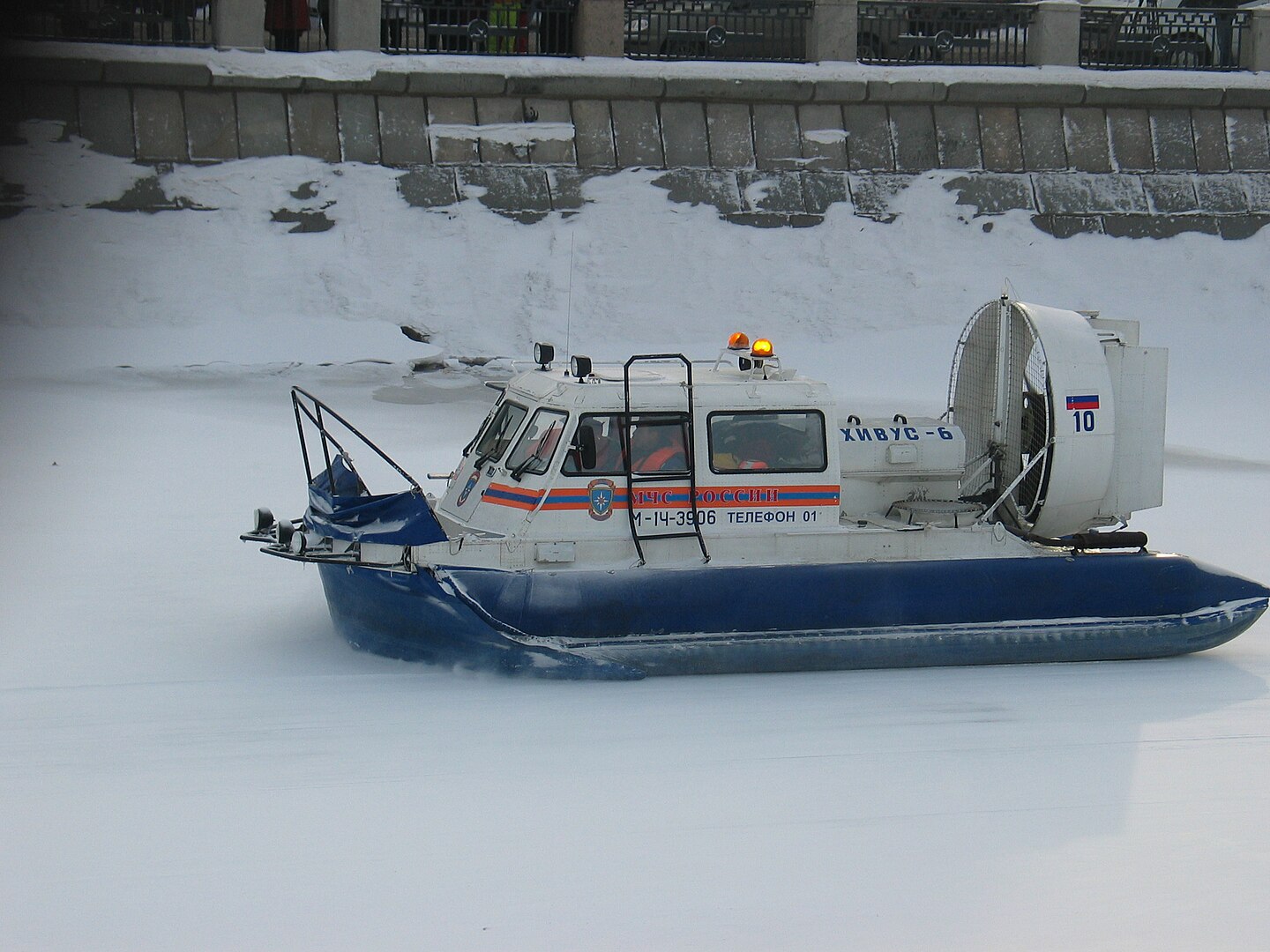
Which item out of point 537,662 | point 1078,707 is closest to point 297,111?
point 537,662

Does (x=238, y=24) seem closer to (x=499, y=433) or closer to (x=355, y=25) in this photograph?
(x=355, y=25)

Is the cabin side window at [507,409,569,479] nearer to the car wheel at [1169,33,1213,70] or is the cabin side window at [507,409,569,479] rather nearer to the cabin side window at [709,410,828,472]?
the cabin side window at [709,410,828,472]

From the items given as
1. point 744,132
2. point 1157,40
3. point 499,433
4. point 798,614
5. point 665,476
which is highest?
point 1157,40

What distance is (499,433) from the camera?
8.59 metres

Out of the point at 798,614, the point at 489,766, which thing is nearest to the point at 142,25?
the point at 798,614

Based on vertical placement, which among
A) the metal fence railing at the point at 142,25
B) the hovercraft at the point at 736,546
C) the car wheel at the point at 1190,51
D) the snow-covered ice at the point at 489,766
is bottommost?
the snow-covered ice at the point at 489,766

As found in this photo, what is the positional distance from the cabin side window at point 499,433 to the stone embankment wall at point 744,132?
30.0 feet

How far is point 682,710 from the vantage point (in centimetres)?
742

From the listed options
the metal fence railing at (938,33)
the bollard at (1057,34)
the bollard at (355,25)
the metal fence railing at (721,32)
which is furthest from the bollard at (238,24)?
the bollard at (1057,34)

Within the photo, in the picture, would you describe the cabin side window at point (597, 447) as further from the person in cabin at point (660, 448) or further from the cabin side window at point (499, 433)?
the cabin side window at point (499, 433)

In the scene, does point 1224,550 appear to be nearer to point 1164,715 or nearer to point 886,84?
point 1164,715

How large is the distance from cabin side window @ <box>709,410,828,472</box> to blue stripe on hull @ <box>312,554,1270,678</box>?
0.58 m

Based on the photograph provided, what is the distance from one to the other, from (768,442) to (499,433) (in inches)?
60.5

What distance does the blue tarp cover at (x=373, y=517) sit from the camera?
7.82 m
